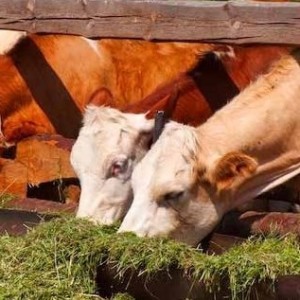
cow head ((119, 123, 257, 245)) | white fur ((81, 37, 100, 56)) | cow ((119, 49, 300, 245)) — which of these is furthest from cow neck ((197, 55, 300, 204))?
white fur ((81, 37, 100, 56))

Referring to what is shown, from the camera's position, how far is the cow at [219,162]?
21.1 ft

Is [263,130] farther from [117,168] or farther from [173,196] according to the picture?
[117,168]

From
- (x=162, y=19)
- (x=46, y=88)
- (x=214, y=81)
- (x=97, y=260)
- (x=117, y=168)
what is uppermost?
(x=162, y=19)

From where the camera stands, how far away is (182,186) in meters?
6.44

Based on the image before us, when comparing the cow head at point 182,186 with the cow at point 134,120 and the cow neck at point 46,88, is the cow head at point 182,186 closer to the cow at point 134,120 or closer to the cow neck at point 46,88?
the cow at point 134,120

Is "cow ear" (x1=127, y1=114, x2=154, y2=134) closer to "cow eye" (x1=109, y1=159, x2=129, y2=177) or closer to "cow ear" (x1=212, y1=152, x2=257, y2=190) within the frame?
"cow eye" (x1=109, y1=159, x2=129, y2=177)

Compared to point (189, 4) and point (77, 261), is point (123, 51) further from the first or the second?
point (77, 261)

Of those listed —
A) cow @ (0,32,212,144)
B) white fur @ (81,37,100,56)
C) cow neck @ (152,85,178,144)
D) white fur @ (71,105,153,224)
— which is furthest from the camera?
white fur @ (81,37,100,56)

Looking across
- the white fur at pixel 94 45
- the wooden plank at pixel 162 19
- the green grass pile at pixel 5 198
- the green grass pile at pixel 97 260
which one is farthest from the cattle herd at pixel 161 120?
the green grass pile at pixel 5 198

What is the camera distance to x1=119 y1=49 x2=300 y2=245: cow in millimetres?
6434

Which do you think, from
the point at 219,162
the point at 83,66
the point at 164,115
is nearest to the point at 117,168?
the point at 164,115

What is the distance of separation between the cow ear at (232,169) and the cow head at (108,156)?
0.84 meters

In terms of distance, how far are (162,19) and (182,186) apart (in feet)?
3.39

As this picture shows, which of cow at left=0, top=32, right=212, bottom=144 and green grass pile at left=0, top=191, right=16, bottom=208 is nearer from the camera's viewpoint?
green grass pile at left=0, top=191, right=16, bottom=208
